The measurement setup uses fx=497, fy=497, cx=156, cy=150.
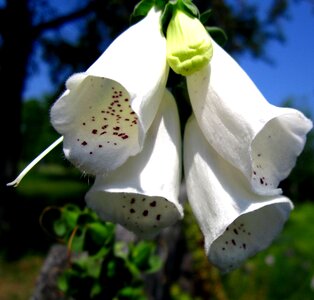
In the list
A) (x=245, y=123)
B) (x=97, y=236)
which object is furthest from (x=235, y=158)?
(x=97, y=236)

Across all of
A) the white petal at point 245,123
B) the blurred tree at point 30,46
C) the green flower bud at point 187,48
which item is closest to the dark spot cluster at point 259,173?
the white petal at point 245,123

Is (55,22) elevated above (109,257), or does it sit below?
below

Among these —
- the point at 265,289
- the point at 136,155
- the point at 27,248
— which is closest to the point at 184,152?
the point at 136,155

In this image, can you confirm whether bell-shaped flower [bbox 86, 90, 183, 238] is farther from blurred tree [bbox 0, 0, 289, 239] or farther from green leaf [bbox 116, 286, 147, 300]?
blurred tree [bbox 0, 0, 289, 239]

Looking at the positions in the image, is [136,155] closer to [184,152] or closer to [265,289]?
[184,152]

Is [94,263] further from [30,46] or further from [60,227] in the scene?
[30,46]

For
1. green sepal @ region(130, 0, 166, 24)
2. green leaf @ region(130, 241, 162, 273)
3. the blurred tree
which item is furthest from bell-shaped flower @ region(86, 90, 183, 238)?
the blurred tree

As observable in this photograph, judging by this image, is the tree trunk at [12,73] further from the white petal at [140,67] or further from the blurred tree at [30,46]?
the white petal at [140,67]
